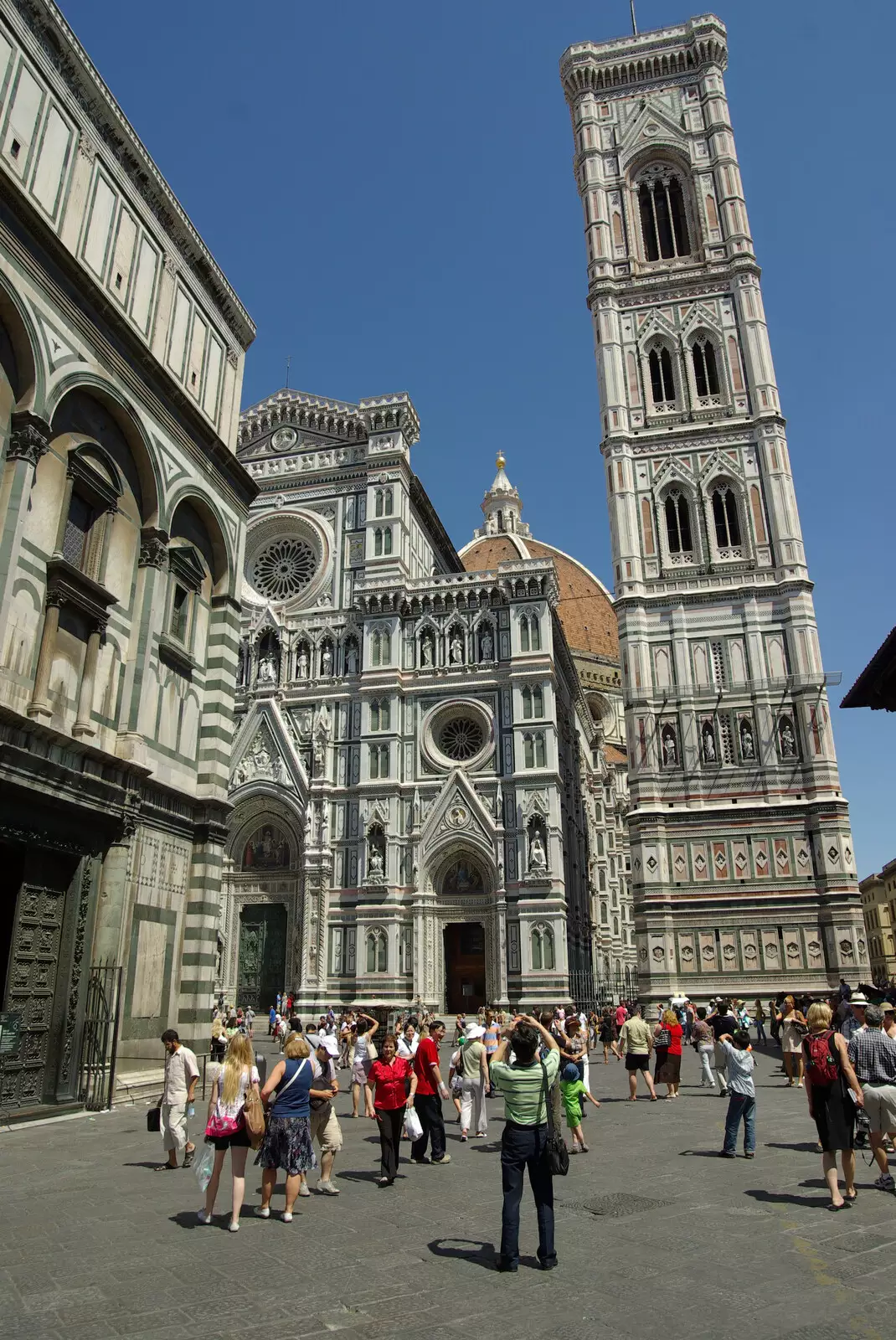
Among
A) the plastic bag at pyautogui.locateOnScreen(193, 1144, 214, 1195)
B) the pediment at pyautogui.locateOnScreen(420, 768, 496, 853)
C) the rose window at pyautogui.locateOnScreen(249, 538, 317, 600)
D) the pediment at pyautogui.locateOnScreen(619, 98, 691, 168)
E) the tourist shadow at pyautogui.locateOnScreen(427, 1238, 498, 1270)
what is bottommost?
the tourist shadow at pyautogui.locateOnScreen(427, 1238, 498, 1270)

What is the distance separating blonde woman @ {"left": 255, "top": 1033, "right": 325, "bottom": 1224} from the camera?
7336mm

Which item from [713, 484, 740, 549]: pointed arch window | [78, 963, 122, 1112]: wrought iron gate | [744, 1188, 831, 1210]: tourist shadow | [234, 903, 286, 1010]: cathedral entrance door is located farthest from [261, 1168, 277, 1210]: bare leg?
[713, 484, 740, 549]: pointed arch window

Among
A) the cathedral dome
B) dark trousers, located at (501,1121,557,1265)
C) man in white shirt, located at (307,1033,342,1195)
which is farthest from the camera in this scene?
the cathedral dome

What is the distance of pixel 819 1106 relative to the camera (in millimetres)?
7965

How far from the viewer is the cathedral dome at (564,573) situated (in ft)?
295

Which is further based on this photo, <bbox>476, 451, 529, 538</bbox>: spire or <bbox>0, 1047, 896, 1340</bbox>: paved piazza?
<bbox>476, 451, 529, 538</bbox>: spire

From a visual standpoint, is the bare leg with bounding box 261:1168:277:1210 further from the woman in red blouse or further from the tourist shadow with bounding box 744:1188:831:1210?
the tourist shadow with bounding box 744:1188:831:1210

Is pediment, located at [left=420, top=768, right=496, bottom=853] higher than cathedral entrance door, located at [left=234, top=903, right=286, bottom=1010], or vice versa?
pediment, located at [left=420, top=768, right=496, bottom=853]

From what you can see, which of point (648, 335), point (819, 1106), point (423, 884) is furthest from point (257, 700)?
point (819, 1106)

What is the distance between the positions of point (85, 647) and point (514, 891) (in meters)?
24.8

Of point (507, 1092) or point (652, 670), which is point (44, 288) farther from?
point (652, 670)

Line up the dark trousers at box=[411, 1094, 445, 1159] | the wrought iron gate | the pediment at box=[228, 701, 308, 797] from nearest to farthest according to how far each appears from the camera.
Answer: the dark trousers at box=[411, 1094, 445, 1159], the wrought iron gate, the pediment at box=[228, 701, 308, 797]

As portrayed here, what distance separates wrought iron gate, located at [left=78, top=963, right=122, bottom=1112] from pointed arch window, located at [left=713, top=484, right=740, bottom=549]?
107 feet

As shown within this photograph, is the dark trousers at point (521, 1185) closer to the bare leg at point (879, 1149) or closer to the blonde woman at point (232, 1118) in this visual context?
the blonde woman at point (232, 1118)
